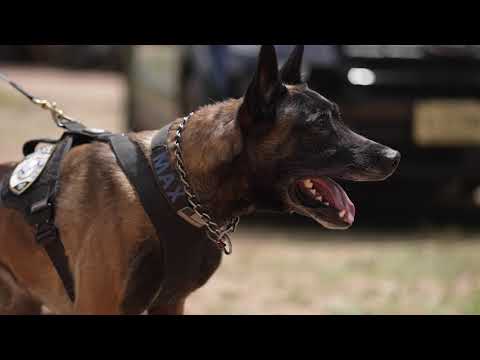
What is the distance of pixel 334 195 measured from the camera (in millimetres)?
2904

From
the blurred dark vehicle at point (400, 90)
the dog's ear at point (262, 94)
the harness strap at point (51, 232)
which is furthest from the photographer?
the blurred dark vehicle at point (400, 90)

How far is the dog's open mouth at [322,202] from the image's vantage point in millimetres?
2850

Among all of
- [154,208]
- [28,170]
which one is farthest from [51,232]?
[154,208]

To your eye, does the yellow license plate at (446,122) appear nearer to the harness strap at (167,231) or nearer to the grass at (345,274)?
the grass at (345,274)

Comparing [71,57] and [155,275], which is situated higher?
[155,275]

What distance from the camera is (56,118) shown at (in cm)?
338

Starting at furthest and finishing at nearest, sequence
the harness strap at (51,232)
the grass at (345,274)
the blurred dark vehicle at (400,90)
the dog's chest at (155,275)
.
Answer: the blurred dark vehicle at (400,90) → the grass at (345,274) → the harness strap at (51,232) → the dog's chest at (155,275)

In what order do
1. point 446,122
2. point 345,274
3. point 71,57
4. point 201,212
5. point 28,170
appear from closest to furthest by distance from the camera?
point 201,212 < point 28,170 < point 345,274 < point 446,122 < point 71,57

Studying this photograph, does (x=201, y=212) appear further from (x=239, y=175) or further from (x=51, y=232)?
(x=51, y=232)

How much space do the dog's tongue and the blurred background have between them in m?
1.53

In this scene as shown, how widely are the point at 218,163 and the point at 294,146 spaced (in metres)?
0.26

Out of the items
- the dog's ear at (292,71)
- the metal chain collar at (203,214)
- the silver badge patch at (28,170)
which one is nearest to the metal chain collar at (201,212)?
the metal chain collar at (203,214)
